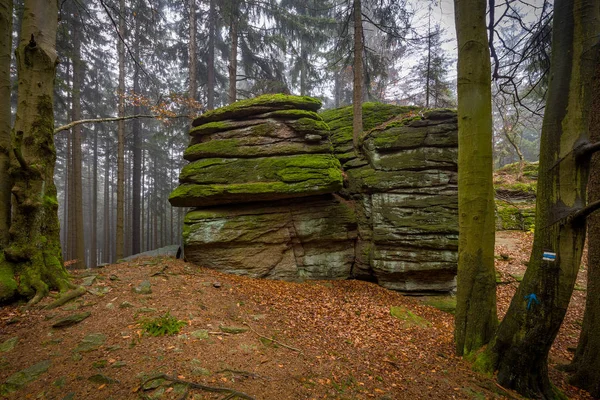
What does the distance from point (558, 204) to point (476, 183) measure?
38.3 inches

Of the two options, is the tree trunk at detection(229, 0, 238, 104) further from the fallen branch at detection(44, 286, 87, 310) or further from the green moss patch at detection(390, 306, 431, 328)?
the green moss patch at detection(390, 306, 431, 328)

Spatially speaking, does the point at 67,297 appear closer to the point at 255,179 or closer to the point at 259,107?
Answer: the point at 255,179

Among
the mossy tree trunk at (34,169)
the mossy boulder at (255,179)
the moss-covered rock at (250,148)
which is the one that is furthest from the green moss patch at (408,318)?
the mossy tree trunk at (34,169)

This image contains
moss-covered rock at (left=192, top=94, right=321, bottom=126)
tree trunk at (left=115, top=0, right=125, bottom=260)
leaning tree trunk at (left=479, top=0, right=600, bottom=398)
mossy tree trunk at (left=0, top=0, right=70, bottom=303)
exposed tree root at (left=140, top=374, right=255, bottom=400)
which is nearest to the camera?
exposed tree root at (left=140, top=374, right=255, bottom=400)

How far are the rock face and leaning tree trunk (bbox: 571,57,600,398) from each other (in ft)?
9.83

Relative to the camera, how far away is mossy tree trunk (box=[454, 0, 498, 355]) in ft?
12.7

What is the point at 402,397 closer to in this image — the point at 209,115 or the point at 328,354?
the point at 328,354

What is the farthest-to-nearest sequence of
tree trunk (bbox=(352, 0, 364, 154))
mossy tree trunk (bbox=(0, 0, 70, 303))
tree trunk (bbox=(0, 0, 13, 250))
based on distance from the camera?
tree trunk (bbox=(352, 0, 364, 154)), tree trunk (bbox=(0, 0, 13, 250)), mossy tree trunk (bbox=(0, 0, 70, 303))

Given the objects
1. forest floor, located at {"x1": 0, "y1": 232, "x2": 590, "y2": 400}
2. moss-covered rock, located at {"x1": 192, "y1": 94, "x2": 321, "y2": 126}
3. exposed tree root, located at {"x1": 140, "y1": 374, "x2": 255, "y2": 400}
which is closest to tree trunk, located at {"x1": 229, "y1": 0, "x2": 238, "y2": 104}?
moss-covered rock, located at {"x1": 192, "y1": 94, "x2": 321, "y2": 126}

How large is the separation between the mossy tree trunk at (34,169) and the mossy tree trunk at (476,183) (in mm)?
6835

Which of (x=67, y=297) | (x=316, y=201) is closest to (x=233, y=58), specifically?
(x=316, y=201)

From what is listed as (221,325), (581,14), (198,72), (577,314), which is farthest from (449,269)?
(198,72)

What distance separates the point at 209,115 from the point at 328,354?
8.06m

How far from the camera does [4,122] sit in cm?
434
